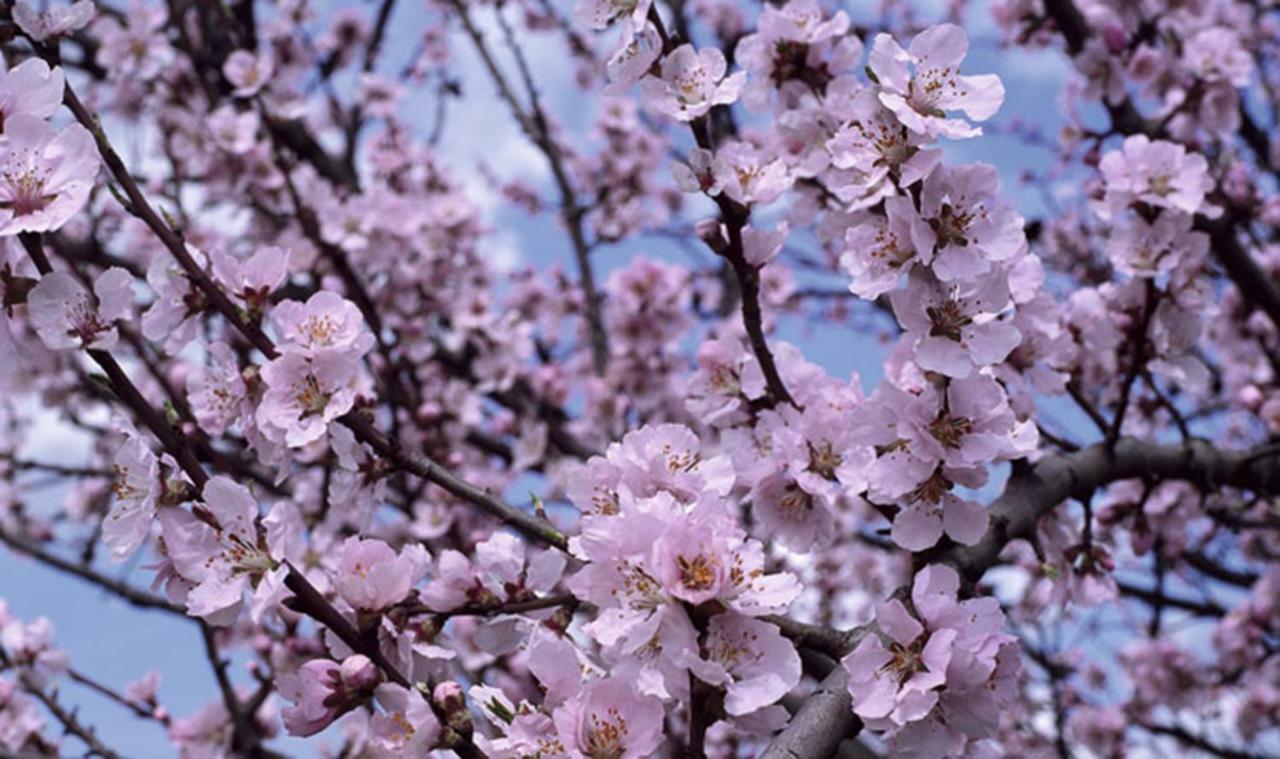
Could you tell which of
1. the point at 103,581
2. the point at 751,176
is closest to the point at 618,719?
the point at 751,176

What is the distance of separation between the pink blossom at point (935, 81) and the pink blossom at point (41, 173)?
111cm

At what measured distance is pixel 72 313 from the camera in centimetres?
152

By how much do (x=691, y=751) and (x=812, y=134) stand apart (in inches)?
50.4

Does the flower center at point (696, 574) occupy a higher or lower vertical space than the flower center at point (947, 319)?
higher

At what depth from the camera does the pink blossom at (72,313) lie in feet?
4.94

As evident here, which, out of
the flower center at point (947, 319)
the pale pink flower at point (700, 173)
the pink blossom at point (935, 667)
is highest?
the pale pink flower at point (700, 173)

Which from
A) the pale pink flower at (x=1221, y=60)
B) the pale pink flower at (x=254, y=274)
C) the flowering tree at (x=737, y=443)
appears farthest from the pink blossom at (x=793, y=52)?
the pale pink flower at (x=1221, y=60)

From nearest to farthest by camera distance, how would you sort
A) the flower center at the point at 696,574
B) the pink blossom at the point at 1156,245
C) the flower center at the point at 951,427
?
the flower center at the point at 696,574
the flower center at the point at 951,427
the pink blossom at the point at 1156,245

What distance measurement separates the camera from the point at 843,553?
6.68 meters

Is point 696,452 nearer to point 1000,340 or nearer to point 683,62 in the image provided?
point 1000,340

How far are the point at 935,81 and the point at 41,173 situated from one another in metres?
1.28

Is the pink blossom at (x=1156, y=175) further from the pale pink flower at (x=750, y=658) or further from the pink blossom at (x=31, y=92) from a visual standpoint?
the pink blossom at (x=31, y=92)

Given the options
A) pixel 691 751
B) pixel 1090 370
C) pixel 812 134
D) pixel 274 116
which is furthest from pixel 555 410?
pixel 691 751

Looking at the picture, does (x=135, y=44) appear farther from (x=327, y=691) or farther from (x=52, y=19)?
(x=327, y=691)
